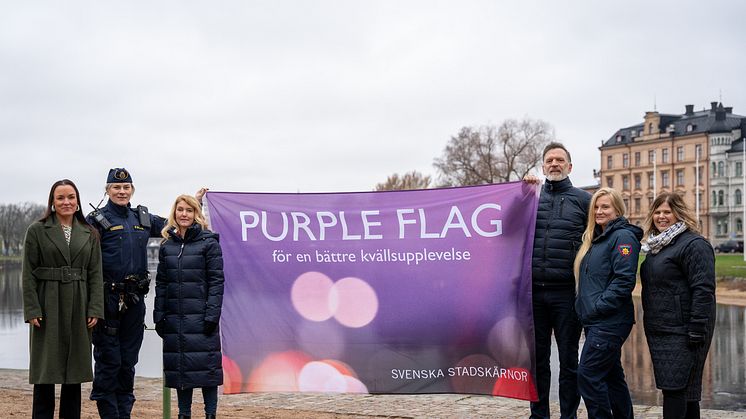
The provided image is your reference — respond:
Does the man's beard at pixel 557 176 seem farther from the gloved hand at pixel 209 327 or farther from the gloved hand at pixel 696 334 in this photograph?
the gloved hand at pixel 209 327

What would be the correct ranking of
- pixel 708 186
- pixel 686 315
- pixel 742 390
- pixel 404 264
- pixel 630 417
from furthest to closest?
pixel 708 186 → pixel 742 390 → pixel 404 264 → pixel 630 417 → pixel 686 315

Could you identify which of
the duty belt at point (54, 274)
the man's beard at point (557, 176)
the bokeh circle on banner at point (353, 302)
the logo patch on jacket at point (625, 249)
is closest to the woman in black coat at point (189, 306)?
the duty belt at point (54, 274)

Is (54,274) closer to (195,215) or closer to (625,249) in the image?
(195,215)

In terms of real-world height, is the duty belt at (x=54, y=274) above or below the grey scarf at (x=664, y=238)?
below

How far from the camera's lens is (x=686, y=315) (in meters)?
6.14

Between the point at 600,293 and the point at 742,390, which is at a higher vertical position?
the point at 600,293

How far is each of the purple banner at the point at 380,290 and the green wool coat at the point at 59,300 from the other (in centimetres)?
150

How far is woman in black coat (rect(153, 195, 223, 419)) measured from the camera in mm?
6730

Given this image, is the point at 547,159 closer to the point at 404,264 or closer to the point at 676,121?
the point at 404,264

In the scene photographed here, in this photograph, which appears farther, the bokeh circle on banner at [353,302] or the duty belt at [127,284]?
the bokeh circle on banner at [353,302]

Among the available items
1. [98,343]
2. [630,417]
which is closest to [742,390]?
[630,417]

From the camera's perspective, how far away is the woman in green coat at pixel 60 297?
253 inches

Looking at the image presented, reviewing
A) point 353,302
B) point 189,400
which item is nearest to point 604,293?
point 353,302

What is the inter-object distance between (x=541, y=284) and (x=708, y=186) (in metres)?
98.1
